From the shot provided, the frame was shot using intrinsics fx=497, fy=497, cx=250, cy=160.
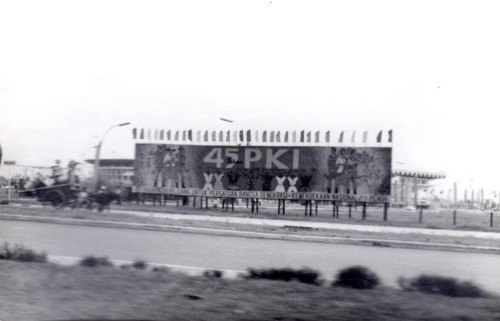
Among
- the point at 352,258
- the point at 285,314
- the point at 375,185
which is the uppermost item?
the point at 375,185

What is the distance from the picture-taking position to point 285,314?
414cm

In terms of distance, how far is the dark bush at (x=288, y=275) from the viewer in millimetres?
5074

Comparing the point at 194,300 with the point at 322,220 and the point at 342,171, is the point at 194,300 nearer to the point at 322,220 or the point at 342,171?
the point at 322,220

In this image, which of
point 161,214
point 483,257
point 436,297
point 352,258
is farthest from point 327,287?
point 161,214

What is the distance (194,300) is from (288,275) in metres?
1.17

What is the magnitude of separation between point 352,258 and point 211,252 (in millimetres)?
1651

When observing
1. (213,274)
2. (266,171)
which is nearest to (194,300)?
(213,274)

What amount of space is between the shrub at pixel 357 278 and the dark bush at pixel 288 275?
229mm

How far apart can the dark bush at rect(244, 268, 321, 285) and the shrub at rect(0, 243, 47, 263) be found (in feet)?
7.65

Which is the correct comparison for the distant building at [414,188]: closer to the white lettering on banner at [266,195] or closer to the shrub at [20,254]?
the white lettering on banner at [266,195]

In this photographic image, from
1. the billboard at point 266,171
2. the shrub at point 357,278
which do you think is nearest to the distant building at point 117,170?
the billboard at point 266,171

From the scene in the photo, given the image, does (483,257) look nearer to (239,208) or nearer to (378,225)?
(378,225)

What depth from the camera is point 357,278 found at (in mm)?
5012

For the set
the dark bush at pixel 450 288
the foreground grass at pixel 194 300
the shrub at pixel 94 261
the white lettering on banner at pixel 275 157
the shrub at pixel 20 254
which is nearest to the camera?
the foreground grass at pixel 194 300
